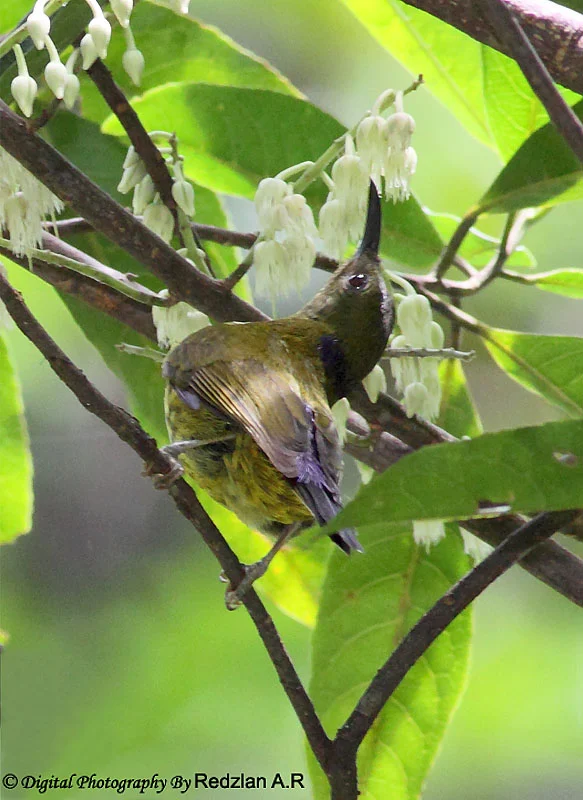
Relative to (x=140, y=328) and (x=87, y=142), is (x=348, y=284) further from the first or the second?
(x=87, y=142)

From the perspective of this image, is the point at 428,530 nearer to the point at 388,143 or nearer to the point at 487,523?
the point at 487,523

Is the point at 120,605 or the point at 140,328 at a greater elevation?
the point at 120,605

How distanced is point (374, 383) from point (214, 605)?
4.28ft

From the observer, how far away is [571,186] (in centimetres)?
148

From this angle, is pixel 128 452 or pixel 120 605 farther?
pixel 120 605

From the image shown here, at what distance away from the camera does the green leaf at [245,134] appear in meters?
1.55

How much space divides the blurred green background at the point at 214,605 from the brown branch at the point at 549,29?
91cm

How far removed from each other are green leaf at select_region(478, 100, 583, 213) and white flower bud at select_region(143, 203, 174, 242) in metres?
0.46

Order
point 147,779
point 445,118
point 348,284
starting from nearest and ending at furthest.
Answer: point 348,284, point 147,779, point 445,118

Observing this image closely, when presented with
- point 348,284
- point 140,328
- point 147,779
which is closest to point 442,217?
point 348,284

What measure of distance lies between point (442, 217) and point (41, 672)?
1352mm

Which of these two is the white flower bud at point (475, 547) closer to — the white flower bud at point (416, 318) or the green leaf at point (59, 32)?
the white flower bud at point (416, 318)

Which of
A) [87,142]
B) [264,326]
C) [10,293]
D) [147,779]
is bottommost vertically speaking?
[147,779]

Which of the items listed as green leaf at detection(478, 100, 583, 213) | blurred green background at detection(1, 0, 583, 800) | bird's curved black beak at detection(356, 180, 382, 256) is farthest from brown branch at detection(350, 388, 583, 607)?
blurred green background at detection(1, 0, 583, 800)
